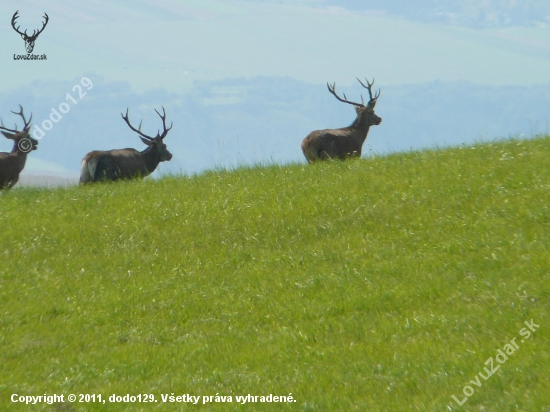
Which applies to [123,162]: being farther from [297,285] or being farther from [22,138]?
[297,285]

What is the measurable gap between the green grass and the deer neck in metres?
5.63

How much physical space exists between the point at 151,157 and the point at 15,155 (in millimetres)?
4066

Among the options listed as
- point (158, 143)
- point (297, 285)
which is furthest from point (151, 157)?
point (297, 285)

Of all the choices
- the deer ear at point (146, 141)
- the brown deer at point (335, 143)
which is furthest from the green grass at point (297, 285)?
the deer ear at point (146, 141)

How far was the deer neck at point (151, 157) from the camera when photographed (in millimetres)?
23906

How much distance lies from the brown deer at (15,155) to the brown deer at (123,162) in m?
1.80

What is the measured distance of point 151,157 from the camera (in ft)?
78.8

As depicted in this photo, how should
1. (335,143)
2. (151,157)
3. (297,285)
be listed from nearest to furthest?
(297,285)
(335,143)
(151,157)

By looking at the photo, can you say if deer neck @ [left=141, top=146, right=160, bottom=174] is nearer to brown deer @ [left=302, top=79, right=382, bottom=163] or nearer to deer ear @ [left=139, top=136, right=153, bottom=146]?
deer ear @ [left=139, top=136, right=153, bottom=146]

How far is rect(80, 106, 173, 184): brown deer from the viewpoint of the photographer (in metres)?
21.4

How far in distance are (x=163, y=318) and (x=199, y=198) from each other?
19.6 feet

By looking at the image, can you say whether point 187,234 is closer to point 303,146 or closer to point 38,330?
point 38,330

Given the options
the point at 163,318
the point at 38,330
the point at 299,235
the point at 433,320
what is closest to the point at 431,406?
the point at 433,320

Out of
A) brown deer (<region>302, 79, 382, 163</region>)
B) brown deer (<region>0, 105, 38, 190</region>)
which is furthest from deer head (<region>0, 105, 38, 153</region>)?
brown deer (<region>302, 79, 382, 163</region>)
